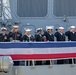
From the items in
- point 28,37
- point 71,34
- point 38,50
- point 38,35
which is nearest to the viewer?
point 38,50

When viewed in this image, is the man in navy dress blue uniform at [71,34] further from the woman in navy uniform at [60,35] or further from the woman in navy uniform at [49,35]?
the woman in navy uniform at [49,35]

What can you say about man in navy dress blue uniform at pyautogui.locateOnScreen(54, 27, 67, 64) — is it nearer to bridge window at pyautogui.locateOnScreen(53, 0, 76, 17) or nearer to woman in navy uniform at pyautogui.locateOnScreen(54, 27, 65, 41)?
woman in navy uniform at pyautogui.locateOnScreen(54, 27, 65, 41)

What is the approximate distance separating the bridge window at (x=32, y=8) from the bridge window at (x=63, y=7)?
26cm

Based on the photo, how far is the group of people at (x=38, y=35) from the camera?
932 cm

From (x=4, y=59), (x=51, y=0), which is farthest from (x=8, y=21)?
(x=4, y=59)

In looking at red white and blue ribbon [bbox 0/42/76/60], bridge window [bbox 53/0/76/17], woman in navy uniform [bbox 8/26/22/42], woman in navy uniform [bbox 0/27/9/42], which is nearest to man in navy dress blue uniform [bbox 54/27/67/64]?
red white and blue ribbon [bbox 0/42/76/60]

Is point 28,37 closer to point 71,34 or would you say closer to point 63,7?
point 71,34

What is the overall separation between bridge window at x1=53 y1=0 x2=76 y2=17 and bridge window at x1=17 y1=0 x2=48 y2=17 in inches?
10.4

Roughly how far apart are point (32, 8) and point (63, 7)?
807 millimetres

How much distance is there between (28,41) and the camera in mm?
9266

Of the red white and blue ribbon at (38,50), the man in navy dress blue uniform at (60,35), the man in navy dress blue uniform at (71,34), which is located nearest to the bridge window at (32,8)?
the man in navy dress blue uniform at (60,35)

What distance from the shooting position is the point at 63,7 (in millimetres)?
10203

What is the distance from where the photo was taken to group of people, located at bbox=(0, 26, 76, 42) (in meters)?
9.32

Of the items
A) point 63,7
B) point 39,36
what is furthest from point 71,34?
point 63,7
